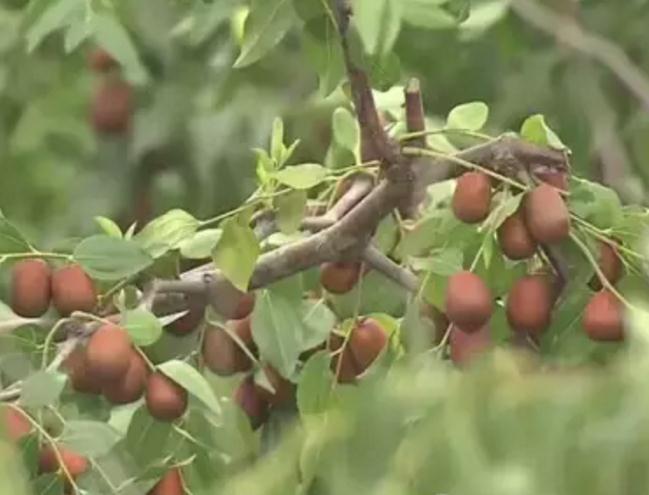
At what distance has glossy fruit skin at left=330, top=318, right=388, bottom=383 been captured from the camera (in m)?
0.96

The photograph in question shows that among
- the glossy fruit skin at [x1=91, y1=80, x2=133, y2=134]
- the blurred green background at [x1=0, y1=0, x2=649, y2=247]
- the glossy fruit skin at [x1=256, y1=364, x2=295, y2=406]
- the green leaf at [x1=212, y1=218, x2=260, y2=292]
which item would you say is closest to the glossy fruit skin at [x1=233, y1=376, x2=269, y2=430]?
the glossy fruit skin at [x1=256, y1=364, x2=295, y2=406]

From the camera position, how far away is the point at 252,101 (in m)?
1.81

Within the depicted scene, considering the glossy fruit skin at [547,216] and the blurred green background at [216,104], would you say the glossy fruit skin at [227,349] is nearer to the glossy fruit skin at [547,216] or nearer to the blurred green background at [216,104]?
the glossy fruit skin at [547,216]

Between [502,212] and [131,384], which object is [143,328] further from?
[502,212]

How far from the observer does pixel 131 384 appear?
89 centimetres

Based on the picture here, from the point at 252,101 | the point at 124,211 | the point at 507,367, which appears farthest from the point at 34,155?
the point at 507,367

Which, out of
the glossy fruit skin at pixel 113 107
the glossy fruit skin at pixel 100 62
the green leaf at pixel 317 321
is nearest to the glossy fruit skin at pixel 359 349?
the green leaf at pixel 317 321

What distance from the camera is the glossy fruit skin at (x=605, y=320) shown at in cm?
88

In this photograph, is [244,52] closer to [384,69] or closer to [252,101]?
[384,69]

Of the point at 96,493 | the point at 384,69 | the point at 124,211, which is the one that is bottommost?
the point at 124,211

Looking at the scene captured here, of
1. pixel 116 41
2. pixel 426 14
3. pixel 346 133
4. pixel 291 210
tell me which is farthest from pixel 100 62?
Result: pixel 426 14

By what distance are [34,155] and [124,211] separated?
11cm

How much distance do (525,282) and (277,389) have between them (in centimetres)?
16

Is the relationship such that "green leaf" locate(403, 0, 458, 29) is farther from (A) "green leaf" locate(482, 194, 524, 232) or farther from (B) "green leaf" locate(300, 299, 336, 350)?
(B) "green leaf" locate(300, 299, 336, 350)
